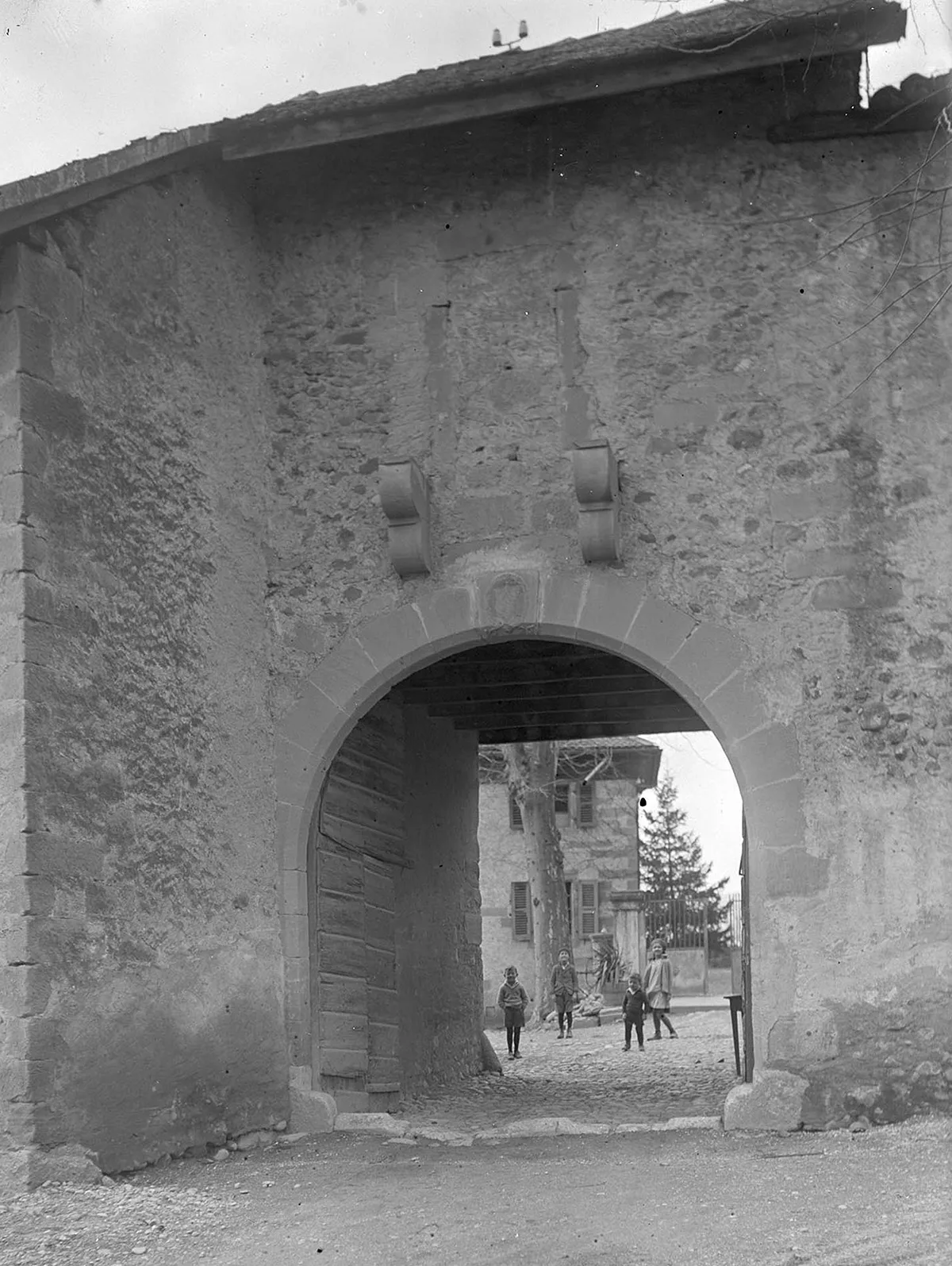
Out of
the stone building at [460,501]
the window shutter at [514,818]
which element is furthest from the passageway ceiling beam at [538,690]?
the window shutter at [514,818]

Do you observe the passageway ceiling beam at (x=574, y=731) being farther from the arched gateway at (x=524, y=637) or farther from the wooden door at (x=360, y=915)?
the arched gateway at (x=524, y=637)

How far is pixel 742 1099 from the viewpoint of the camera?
22.5 feet

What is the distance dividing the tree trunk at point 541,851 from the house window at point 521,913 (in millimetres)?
5019

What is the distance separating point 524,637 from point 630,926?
16.7m

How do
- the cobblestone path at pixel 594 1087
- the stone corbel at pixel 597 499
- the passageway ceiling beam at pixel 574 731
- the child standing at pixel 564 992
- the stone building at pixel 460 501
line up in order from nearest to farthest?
the stone building at pixel 460 501
the stone corbel at pixel 597 499
the cobblestone path at pixel 594 1087
the passageway ceiling beam at pixel 574 731
the child standing at pixel 564 992

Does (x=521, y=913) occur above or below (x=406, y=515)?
below

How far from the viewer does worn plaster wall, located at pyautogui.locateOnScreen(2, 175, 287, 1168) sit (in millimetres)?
5996

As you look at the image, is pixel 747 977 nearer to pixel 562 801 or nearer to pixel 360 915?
pixel 360 915

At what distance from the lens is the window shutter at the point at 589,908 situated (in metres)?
26.0

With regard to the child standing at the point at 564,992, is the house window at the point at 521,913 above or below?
above

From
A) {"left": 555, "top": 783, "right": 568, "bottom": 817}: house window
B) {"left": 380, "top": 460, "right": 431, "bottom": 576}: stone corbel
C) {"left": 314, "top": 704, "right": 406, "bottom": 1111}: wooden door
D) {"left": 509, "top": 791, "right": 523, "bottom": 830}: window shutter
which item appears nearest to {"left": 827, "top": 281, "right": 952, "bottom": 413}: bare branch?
{"left": 380, "top": 460, "right": 431, "bottom": 576}: stone corbel

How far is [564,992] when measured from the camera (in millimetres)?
16875

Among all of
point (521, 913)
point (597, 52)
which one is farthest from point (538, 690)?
point (521, 913)

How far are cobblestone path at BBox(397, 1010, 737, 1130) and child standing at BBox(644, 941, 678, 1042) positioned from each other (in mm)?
289
